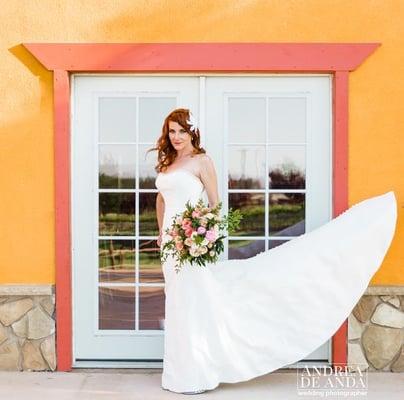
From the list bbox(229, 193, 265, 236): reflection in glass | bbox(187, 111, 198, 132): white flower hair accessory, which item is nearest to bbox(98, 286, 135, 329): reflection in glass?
bbox(229, 193, 265, 236): reflection in glass

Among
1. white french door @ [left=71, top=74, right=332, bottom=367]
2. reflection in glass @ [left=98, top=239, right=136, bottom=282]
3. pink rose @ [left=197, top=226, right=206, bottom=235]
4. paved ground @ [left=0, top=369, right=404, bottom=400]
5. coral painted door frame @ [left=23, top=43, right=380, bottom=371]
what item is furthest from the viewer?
reflection in glass @ [left=98, top=239, right=136, bottom=282]

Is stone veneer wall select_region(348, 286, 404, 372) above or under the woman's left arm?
under

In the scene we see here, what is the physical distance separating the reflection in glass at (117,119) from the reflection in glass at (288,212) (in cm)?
115

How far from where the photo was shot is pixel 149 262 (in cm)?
575

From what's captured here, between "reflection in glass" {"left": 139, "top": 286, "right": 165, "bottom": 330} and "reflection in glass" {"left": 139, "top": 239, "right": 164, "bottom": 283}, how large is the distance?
76 millimetres

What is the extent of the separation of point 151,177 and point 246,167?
711 mm

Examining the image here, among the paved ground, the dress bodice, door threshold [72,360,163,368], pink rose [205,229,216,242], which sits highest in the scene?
the dress bodice

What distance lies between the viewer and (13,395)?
5.03 m

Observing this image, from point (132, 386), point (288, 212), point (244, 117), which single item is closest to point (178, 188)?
point (244, 117)

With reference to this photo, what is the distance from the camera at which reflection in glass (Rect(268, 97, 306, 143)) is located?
5.67 meters

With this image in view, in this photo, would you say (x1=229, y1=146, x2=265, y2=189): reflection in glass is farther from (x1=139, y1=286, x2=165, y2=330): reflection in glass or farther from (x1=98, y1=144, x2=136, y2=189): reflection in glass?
(x1=139, y1=286, x2=165, y2=330): reflection in glass

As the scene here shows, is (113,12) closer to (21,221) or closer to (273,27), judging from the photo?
(273,27)

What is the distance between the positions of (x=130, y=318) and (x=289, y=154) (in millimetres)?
1706

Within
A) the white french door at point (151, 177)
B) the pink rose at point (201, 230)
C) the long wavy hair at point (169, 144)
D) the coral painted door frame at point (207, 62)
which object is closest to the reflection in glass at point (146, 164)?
the white french door at point (151, 177)
